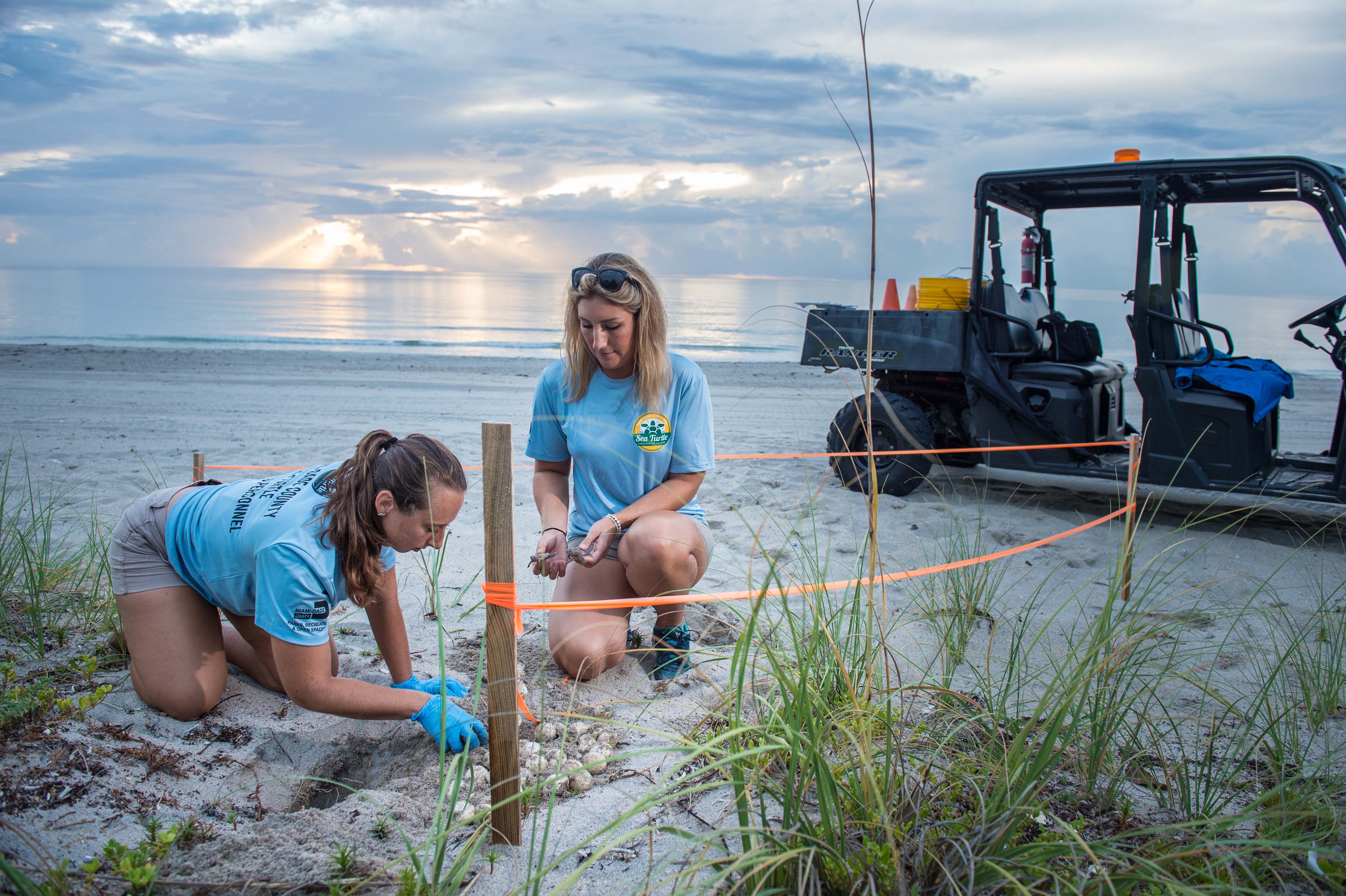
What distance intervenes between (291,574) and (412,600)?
1494 mm

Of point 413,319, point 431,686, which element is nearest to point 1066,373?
point 431,686

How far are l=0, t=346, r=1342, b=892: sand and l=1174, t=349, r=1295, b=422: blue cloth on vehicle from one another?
815 mm

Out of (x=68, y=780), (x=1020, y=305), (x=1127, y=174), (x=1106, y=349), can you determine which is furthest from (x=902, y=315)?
(x=1106, y=349)

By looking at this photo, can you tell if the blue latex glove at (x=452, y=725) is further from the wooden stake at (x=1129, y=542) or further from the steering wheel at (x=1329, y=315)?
the steering wheel at (x=1329, y=315)

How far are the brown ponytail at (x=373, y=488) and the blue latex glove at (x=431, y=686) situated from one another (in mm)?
474

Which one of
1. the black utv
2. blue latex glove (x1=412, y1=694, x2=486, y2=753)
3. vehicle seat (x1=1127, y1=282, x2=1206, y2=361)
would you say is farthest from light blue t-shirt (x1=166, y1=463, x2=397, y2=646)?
vehicle seat (x1=1127, y1=282, x2=1206, y2=361)

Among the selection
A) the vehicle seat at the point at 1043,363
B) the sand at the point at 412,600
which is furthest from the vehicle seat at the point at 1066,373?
the sand at the point at 412,600

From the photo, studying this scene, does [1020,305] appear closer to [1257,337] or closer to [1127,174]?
[1127,174]

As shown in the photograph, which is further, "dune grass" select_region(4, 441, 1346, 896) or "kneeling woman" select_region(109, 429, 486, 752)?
"kneeling woman" select_region(109, 429, 486, 752)

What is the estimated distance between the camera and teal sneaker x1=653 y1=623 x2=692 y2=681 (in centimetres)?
275

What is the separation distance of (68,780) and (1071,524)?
4.90 m

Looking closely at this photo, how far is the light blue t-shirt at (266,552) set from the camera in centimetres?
199

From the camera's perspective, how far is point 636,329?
2.71 m

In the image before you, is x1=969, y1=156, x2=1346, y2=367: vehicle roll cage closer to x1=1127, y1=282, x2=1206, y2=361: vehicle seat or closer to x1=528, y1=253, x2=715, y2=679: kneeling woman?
x1=1127, y1=282, x2=1206, y2=361: vehicle seat
